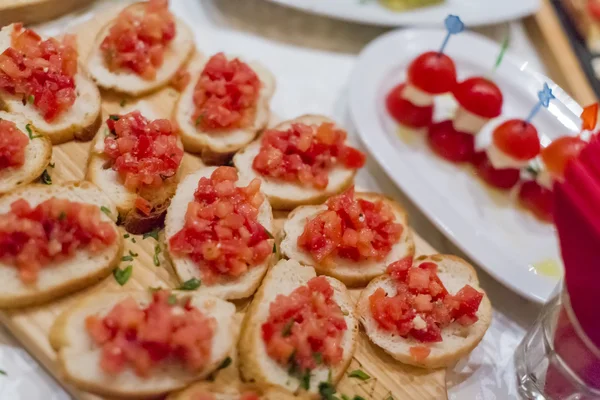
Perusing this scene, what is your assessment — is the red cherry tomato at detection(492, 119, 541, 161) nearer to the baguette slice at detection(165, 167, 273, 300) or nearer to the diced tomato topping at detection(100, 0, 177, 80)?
the baguette slice at detection(165, 167, 273, 300)

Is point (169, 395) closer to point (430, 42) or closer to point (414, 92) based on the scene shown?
point (414, 92)

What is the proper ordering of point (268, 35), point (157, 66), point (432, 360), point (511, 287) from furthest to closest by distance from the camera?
point (268, 35) → point (157, 66) → point (511, 287) → point (432, 360)

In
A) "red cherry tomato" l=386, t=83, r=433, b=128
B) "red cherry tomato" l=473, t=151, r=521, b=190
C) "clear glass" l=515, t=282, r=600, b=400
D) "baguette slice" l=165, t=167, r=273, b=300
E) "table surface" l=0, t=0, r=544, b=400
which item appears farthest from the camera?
"red cherry tomato" l=386, t=83, r=433, b=128

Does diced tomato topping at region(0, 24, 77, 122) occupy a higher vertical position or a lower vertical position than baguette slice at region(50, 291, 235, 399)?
higher

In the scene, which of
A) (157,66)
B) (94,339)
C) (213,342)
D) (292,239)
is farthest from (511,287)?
(157,66)

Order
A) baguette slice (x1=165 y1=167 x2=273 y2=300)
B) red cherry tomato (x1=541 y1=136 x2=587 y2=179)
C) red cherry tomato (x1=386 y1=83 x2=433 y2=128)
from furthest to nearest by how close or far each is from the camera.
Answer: red cherry tomato (x1=386 y1=83 x2=433 y2=128) < red cherry tomato (x1=541 y1=136 x2=587 y2=179) < baguette slice (x1=165 y1=167 x2=273 y2=300)

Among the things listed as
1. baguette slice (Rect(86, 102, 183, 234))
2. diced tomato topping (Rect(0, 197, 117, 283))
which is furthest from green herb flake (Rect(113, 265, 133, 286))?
baguette slice (Rect(86, 102, 183, 234))
